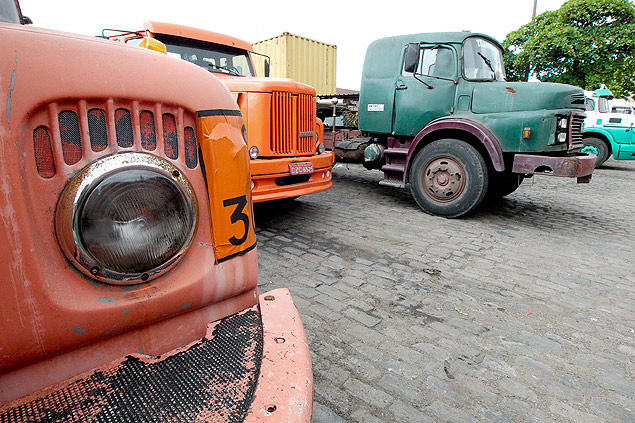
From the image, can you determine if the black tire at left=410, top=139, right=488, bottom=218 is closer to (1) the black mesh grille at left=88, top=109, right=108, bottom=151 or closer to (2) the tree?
(1) the black mesh grille at left=88, top=109, right=108, bottom=151

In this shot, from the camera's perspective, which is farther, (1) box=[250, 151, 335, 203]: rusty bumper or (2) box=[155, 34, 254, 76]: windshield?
(2) box=[155, 34, 254, 76]: windshield

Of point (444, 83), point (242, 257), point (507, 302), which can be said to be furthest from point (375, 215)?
point (242, 257)

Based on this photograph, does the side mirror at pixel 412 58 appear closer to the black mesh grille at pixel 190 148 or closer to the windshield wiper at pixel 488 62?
the windshield wiper at pixel 488 62

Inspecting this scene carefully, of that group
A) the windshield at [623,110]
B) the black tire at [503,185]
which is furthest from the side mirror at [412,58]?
the windshield at [623,110]

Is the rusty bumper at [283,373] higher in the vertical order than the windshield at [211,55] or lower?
lower

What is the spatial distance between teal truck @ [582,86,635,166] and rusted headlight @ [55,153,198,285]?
14.4m

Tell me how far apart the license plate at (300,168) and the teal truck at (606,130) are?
11336 millimetres

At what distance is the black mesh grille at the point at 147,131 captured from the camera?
1.09 meters

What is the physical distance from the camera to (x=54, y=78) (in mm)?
921

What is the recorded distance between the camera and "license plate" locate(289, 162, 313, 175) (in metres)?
4.81

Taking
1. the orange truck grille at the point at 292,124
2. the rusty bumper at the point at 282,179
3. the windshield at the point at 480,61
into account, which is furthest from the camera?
the windshield at the point at 480,61

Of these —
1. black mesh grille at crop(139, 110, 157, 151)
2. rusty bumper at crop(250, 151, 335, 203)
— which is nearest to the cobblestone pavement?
rusty bumper at crop(250, 151, 335, 203)

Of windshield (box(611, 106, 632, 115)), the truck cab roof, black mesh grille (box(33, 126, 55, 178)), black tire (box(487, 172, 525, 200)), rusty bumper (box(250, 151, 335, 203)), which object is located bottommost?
black tire (box(487, 172, 525, 200))

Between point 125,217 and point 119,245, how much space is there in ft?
0.27
